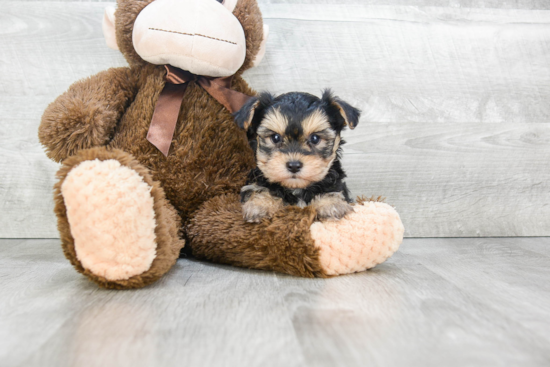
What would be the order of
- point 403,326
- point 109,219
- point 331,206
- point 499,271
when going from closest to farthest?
point 403,326 → point 109,219 → point 331,206 → point 499,271

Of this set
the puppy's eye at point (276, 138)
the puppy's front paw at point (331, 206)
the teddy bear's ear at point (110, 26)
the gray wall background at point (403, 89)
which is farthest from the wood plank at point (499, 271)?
the teddy bear's ear at point (110, 26)

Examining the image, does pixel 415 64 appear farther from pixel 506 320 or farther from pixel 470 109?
pixel 506 320

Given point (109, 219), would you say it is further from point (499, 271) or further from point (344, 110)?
point (499, 271)

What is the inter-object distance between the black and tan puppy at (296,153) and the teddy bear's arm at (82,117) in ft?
1.88

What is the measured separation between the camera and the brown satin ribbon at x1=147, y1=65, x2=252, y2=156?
1.81 meters

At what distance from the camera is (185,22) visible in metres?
1.70

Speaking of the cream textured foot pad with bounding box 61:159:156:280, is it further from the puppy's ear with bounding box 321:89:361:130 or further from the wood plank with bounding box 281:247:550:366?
the puppy's ear with bounding box 321:89:361:130

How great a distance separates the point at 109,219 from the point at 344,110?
3.10 ft

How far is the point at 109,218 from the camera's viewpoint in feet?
4.36

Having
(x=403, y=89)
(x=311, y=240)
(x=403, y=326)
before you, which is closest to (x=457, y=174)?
(x=403, y=89)

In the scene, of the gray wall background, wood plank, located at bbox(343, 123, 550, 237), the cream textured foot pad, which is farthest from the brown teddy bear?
wood plank, located at bbox(343, 123, 550, 237)

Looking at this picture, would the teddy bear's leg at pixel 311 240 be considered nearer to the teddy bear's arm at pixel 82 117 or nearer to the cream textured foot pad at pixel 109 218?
the cream textured foot pad at pixel 109 218

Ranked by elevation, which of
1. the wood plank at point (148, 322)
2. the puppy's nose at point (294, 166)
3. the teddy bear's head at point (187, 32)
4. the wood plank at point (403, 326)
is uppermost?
the teddy bear's head at point (187, 32)

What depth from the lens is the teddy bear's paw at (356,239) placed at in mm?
1565
